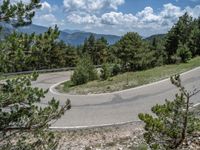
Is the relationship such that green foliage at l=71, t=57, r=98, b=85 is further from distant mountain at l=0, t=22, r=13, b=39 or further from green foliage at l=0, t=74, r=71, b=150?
distant mountain at l=0, t=22, r=13, b=39

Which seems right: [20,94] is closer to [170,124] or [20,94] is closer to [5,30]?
[5,30]

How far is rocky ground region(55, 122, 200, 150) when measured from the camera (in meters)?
13.1

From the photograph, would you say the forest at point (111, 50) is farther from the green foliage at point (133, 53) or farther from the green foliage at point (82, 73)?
the green foliage at point (82, 73)

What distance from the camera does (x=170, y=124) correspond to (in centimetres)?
858

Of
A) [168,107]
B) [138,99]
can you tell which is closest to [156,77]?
[138,99]

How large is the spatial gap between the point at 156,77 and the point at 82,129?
47.4 ft

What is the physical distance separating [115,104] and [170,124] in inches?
497

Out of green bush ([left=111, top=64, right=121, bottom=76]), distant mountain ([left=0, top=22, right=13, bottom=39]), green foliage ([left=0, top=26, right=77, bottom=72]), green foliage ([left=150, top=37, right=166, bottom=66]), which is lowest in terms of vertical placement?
green bush ([left=111, top=64, right=121, bottom=76])

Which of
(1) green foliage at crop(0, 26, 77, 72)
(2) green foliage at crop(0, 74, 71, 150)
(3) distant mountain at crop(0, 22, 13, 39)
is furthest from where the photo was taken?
(2) green foliage at crop(0, 74, 71, 150)

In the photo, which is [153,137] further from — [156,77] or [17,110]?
[156,77]

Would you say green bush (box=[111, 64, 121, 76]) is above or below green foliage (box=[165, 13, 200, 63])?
below

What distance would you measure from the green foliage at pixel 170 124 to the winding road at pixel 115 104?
787 centimetres

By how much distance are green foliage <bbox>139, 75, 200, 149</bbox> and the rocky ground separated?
3228 mm

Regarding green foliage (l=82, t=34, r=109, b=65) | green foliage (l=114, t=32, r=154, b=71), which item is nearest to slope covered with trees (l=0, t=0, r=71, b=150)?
green foliage (l=114, t=32, r=154, b=71)
